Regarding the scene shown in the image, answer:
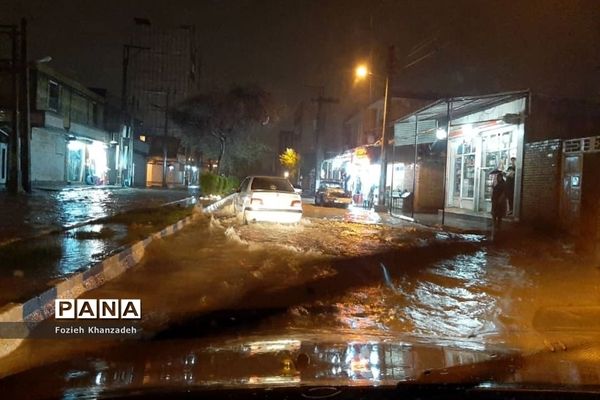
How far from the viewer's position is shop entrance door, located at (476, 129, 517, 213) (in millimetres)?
21750

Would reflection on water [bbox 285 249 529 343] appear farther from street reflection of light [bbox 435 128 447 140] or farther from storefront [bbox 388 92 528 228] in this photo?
street reflection of light [bbox 435 128 447 140]

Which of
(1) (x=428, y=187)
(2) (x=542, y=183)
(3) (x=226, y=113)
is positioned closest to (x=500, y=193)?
(2) (x=542, y=183)

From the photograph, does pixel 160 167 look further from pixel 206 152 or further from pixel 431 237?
pixel 431 237

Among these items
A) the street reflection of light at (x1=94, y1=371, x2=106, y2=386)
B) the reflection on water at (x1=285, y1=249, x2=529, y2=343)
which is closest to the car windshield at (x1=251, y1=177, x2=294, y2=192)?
the reflection on water at (x1=285, y1=249, x2=529, y2=343)

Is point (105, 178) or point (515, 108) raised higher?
point (515, 108)

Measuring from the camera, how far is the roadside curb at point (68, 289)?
582 cm

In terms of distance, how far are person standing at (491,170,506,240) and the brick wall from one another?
67cm

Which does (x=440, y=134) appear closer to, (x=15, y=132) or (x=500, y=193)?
(x=500, y=193)

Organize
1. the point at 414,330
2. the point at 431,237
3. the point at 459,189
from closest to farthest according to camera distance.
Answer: the point at 414,330, the point at 431,237, the point at 459,189

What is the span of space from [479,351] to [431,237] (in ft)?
40.8

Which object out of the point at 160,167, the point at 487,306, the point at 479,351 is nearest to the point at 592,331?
the point at 487,306

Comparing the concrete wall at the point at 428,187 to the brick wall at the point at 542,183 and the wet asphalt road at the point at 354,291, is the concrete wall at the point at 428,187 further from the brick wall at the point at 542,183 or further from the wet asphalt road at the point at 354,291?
the wet asphalt road at the point at 354,291

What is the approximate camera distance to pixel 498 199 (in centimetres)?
1783

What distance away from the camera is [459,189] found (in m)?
26.9
